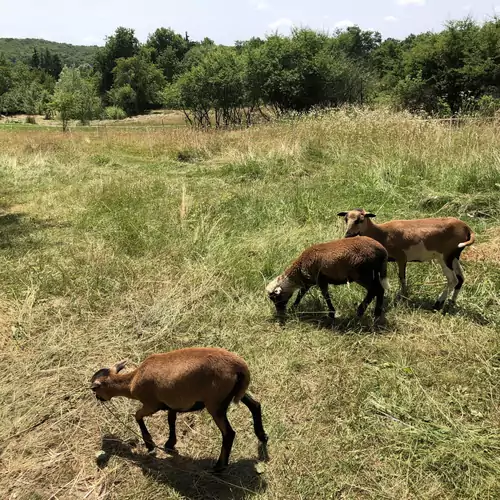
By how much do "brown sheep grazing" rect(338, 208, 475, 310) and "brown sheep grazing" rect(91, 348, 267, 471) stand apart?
2485 mm

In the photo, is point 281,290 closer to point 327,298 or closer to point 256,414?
point 327,298

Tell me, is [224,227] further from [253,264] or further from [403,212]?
[403,212]

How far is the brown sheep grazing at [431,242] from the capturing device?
445 centimetres

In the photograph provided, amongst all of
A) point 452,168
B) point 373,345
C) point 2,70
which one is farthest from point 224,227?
point 2,70

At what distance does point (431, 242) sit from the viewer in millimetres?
4488

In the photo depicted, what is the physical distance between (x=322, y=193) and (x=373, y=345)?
5.06 meters

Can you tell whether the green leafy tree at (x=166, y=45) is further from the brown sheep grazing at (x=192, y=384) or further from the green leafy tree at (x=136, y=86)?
the brown sheep grazing at (x=192, y=384)

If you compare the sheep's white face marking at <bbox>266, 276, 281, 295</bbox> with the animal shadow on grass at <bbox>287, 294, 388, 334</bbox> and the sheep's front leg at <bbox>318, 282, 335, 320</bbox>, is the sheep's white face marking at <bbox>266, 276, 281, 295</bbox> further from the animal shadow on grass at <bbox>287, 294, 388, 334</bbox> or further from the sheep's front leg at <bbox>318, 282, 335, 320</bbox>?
the sheep's front leg at <bbox>318, 282, 335, 320</bbox>

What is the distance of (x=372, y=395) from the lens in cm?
327

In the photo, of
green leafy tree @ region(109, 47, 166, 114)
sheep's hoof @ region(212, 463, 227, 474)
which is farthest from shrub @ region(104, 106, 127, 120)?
sheep's hoof @ region(212, 463, 227, 474)

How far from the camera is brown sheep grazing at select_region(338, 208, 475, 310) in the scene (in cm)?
445

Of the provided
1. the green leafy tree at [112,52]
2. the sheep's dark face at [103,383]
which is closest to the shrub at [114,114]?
the green leafy tree at [112,52]

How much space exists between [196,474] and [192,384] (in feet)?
2.14

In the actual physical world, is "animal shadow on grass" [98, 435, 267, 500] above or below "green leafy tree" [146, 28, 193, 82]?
below
